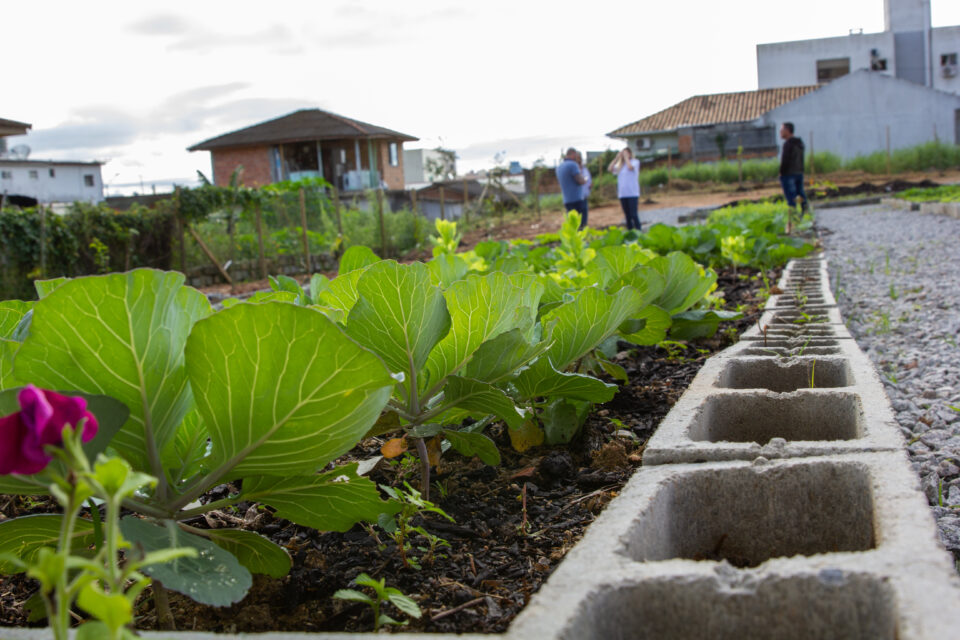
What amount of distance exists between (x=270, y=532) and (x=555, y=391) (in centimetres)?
64

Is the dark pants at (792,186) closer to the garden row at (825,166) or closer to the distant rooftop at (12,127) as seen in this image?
the distant rooftop at (12,127)

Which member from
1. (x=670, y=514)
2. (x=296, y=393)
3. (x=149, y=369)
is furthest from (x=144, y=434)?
(x=670, y=514)

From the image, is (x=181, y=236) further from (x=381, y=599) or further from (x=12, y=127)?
(x=381, y=599)

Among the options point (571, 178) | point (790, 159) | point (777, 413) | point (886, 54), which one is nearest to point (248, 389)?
point (777, 413)

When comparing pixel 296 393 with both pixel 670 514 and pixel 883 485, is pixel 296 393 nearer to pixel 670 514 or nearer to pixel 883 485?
pixel 670 514

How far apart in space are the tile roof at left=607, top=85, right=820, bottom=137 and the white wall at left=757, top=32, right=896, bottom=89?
975 millimetres

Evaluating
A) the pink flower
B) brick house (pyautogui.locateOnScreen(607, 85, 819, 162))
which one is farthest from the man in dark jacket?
brick house (pyautogui.locateOnScreen(607, 85, 819, 162))

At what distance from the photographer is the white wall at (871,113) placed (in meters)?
31.9

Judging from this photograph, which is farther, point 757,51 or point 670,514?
point 757,51

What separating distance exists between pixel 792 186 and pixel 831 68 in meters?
31.9

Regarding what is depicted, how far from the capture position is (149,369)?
1.04 metres

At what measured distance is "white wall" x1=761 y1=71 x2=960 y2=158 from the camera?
31906 millimetres

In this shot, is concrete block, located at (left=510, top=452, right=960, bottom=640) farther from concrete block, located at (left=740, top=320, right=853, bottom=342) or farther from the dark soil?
concrete block, located at (left=740, top=320, right=853, bottom=342)

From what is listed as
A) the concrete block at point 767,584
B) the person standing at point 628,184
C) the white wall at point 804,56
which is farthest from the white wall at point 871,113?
the concrete block at point 767,584
